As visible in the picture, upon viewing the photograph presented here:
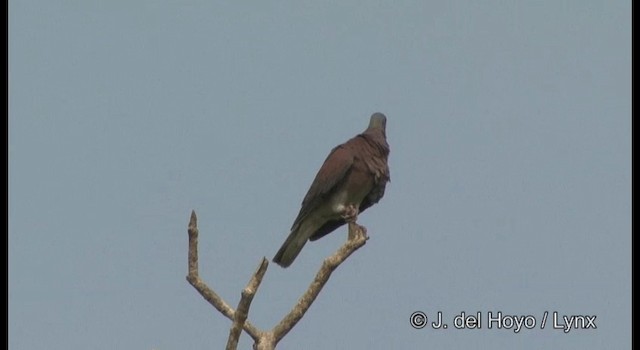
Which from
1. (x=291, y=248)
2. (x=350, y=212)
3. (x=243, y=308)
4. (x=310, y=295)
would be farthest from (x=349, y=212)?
(x=243, y=308)

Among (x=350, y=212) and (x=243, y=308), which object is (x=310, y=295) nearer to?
(x=243, y=308)

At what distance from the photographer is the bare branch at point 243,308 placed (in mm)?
6379

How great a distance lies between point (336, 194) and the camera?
31.7ft

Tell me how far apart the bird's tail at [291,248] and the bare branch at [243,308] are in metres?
2.95

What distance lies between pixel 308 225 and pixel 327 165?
21.8 inches

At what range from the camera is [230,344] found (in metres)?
6.36

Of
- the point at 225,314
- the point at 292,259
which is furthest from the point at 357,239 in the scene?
the point at 292,259

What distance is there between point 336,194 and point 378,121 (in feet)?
4.29

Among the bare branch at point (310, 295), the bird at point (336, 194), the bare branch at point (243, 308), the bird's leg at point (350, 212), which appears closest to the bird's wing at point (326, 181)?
the bird at point (336, 194)

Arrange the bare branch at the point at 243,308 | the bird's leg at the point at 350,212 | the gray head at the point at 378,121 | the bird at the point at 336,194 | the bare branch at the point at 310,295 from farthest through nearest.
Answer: the gray head at the point at 378,121 → the bird at the point at 336,194 → the bird's leg at the point at 350,212 → the bare branch at the point at 310,295 → the bare branch at the point at 243,308

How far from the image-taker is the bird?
375 inches

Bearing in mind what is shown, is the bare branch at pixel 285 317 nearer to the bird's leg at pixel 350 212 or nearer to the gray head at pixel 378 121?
the bird's leg at pixel 350 212

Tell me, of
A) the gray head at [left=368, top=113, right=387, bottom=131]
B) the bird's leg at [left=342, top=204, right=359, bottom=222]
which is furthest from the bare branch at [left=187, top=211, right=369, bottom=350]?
the gray head at [left=368, top=113, right=387, bottom=131]
